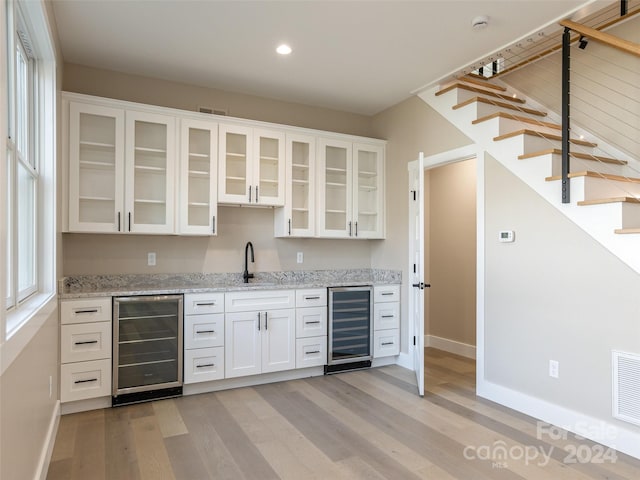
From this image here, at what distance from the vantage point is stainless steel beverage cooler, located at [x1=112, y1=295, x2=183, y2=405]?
3312 mm

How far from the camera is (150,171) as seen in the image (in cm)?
375

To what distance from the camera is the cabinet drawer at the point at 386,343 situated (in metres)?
4.42

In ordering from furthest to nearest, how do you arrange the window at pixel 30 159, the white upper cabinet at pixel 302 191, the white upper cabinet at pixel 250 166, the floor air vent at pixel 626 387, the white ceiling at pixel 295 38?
the white upper cabinet at pixel 302 191 → the white upper cabinet at pixel 250 166 → the white ceiling at pixel 295 38 → the floor air vent at pixel 626 387 → the window at pixel 30 159

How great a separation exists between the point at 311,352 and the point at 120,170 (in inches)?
93.4

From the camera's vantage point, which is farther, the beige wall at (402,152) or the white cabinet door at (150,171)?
the beige wall at (402,152)

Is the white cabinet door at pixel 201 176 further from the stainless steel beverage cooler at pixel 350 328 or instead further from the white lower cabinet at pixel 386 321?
the white lower cabinet at pixel 386 321

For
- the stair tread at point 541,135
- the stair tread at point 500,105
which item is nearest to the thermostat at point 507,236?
the stair tread at point 541,135

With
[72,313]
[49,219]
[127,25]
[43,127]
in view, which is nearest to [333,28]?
[127,25]

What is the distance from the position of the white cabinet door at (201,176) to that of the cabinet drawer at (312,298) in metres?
1.00

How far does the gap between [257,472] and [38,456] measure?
111cm

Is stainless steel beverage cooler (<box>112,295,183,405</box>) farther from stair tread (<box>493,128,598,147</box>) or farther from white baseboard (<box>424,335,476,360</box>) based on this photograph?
white baseboard (<box>424,335,476,360</box>)

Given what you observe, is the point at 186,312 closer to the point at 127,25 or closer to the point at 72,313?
the point at 72,313

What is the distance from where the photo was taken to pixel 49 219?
277cm

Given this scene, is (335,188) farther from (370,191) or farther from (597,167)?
(597,167)
